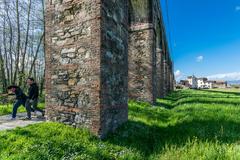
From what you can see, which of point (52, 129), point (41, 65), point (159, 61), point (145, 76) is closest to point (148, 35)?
point (145, 76)

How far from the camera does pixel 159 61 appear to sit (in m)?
20.9

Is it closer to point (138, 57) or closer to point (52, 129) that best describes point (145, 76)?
point (138, 57)

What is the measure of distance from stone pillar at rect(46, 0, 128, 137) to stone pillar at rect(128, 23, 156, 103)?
6.75 metres

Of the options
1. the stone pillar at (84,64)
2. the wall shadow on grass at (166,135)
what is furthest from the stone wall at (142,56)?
the stone pillar at (84,64)

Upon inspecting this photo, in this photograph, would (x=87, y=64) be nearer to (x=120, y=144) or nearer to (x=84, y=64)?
(x=84, y=64)

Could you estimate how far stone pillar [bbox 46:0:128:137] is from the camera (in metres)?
5.01

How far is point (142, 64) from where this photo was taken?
13359 mm

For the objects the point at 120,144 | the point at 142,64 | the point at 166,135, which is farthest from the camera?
the point at 142,64

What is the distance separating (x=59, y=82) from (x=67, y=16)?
1790 mm

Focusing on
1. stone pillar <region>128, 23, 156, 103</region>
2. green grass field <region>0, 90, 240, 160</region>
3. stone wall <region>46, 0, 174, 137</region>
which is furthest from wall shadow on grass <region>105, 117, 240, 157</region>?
stone pillar <region>128, 23, 156, 103</region>

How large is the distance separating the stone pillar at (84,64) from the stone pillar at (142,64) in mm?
6750

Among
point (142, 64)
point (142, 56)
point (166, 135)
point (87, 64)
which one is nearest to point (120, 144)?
point (166, 135)

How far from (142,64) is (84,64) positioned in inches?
334

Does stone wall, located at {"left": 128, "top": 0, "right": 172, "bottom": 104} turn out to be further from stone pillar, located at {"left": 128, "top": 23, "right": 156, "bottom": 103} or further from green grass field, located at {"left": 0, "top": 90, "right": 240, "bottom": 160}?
green grass field, located at {"left": 0, "top": 90, "right": 240, "bottom": 160}
